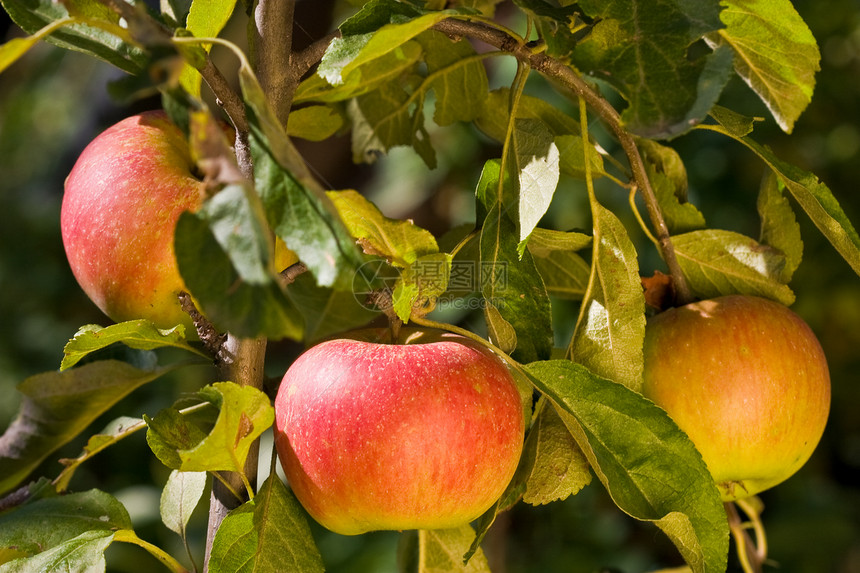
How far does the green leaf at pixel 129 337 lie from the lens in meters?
0.41

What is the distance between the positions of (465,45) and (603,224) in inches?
6.0

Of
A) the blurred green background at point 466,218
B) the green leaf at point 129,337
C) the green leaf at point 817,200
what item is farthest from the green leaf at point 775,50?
the blurred green background at point 466,218

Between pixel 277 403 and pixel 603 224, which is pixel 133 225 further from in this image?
pixel 603 224

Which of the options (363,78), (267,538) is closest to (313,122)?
(363,78)

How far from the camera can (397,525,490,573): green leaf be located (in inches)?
20.6

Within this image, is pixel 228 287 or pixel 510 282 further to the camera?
pixel 510 282

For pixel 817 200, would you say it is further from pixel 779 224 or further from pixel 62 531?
pixel 62 531

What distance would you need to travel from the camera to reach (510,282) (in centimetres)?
43

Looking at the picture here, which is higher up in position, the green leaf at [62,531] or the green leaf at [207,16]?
the green leaf at [207,16]

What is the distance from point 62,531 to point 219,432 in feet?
0.53

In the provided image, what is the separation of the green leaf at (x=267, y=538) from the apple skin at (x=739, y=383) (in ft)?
0.74

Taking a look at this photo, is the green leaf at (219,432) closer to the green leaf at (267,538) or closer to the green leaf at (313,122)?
the green leaf at (267,538)

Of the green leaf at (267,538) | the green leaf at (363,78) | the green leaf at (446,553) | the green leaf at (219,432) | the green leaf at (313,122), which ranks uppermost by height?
the green leaf at (363,78)

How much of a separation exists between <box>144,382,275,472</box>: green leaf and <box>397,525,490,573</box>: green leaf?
0.59 feet
